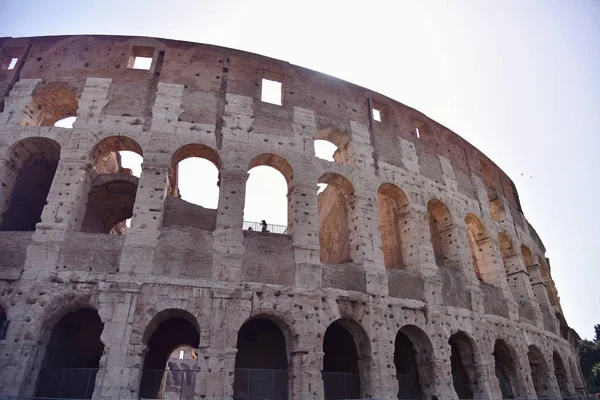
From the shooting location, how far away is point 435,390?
33.3 ft

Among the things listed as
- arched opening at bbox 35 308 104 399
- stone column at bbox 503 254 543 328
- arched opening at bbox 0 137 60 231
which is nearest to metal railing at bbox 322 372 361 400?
arched opening at bbox 35 308 104 399

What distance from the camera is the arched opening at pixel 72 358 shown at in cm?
810

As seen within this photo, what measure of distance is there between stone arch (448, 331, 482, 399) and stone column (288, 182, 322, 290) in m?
4.97

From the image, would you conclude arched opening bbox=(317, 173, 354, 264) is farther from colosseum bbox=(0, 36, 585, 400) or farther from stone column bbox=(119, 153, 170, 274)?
stone column bbox=(119, 153, 170, 274)

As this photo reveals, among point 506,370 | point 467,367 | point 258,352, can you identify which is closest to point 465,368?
point 467,367

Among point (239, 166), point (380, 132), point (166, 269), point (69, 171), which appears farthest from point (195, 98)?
point (380, 132)

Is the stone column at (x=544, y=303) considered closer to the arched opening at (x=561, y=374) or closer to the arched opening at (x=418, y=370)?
the arched opening at (x=561, y=374)

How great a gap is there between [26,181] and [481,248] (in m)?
14.6

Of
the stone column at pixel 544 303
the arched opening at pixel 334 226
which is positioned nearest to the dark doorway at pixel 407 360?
the arched opening at pixel 334 226

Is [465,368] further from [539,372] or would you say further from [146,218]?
[146,218]

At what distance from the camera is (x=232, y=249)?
30.1ft

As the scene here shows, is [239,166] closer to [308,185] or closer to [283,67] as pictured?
[308,185]

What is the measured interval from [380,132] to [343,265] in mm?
5143

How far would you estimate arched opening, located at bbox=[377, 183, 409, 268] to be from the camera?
12.3 meters
